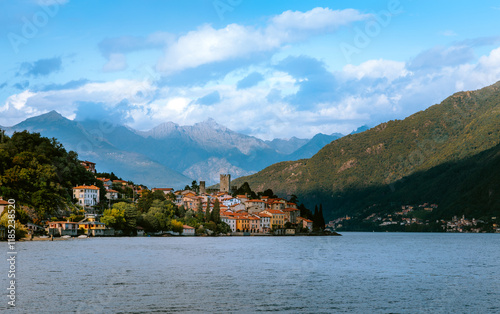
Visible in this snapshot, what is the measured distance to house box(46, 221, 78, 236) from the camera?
121 metres

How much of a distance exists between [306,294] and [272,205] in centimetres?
15552

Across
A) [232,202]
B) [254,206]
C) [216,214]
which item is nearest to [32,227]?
[216,214]

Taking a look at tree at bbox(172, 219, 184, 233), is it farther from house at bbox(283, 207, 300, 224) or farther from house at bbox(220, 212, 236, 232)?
house at bbox(283, 207, 300, 224)

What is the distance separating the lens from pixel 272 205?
634ft

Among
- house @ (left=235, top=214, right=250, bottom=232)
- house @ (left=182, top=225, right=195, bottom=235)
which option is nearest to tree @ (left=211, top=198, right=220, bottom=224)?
house @ (left=182, top=225, right=195, bottom=235)

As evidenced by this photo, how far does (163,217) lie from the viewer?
5842 inches

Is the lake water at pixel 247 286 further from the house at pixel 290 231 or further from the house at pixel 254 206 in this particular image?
the house at pixel 254 206

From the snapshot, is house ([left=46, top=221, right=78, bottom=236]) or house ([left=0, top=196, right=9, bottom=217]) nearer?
house ([left=0, top=196, right=9, bottom=217])

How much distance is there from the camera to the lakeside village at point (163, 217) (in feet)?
436

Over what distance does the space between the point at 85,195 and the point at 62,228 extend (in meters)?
22.4

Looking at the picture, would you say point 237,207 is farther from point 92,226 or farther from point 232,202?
point 92,226

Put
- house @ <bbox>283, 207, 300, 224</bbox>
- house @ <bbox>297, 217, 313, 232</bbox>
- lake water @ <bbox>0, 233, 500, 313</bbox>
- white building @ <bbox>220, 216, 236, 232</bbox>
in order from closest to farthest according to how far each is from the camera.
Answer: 1. lake water @ <bbox>0, 233, 500, 313</bbox>
2. white building @ <bbox>220, 216, 236, 232</bbox>
3. house @ <bbox>283, 207, 300, 224</bbox>
4. house @ <bbox>297, 217, 313, 232</bbox>

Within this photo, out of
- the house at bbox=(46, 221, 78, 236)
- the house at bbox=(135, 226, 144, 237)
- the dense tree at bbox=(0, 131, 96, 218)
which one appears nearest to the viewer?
the dense tree at bbox=(0, 131, 96, 218)

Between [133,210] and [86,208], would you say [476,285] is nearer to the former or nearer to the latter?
[133,210]
